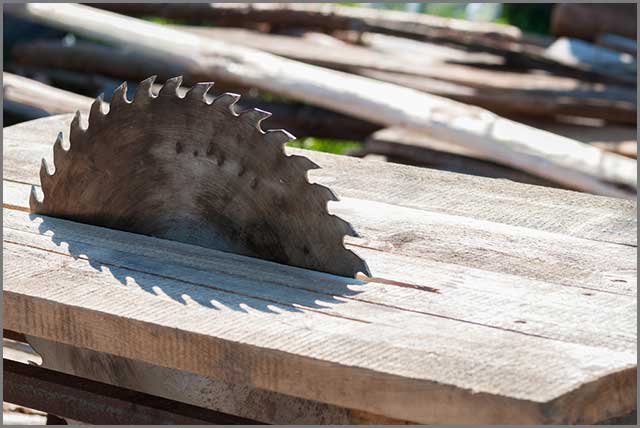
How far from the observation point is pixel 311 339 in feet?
6.18

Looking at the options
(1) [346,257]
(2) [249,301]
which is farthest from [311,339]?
(1) [346,257]

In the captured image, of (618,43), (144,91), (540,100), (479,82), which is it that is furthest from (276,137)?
(618,43)

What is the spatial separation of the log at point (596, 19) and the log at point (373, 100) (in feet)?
6.85

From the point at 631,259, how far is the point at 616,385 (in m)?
0.64

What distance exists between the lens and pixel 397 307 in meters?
2.06

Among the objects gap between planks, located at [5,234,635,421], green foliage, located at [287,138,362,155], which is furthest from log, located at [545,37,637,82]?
gap between planks, located at [5,234,635,421]

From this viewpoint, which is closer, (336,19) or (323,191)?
(323,191)

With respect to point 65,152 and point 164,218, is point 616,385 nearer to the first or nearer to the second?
point 164,218

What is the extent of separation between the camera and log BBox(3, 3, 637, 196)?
4.89 m

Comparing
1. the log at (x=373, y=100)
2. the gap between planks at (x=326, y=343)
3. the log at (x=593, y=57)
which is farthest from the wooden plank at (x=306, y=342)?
the log at (x=593, y=57)

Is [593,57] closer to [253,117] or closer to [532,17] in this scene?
[532,17]

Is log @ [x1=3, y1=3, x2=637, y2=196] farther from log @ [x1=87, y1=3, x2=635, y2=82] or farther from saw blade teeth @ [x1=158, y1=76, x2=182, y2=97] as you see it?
saw blade teeth @ [x1=158, y1=76, x2=182, y2=97]

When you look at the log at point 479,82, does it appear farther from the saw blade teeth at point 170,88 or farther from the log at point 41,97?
the saw blade teeth at point 170,88

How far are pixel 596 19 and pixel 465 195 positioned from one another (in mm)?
4576
